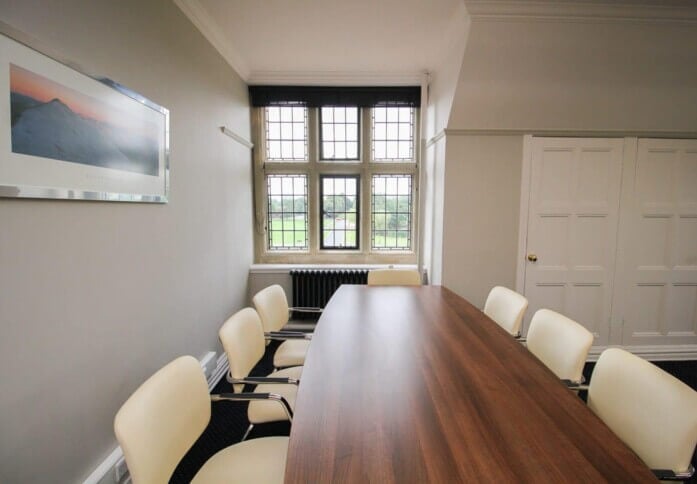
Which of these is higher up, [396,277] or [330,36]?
[330,36]

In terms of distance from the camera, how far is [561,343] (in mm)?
1494

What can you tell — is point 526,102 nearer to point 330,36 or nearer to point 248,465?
point 330,36

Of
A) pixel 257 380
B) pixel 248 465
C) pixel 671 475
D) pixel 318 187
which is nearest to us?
pixel 671 475

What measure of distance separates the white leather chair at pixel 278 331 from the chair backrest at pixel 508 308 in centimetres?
123

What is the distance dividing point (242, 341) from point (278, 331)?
21.7 inches

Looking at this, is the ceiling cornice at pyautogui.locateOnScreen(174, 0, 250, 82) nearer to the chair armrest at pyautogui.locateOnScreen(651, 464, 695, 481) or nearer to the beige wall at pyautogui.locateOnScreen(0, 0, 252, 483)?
the beige wall at pyautogui.locateOnScreen(0, 0, 252, 483)

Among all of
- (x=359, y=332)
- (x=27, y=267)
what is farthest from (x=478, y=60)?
(x=27, y=267)

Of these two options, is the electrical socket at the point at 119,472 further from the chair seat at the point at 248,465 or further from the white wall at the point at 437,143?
the white wall at the point at 437,143

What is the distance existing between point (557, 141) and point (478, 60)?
3.66 feet

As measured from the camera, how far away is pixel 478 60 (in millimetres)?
2463

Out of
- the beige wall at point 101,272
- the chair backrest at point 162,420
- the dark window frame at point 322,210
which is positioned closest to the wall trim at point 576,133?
the dark window frame at point 322,210

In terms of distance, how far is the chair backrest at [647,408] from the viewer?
0.92 meters

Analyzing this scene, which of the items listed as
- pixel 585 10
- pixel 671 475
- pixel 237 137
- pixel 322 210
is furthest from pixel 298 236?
pixel 671 475

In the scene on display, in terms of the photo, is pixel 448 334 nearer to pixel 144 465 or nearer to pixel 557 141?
pixel 144 465
